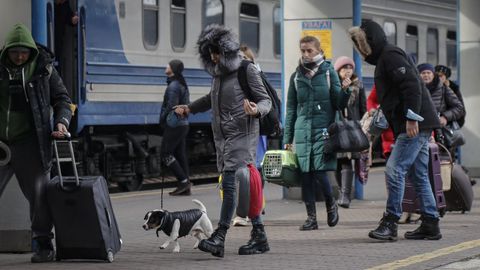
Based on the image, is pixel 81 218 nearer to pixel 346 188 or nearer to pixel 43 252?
pixel 43 252

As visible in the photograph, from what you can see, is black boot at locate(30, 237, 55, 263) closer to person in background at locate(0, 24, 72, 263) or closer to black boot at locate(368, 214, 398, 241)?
person in background at locate(0, 24, 72, 263)

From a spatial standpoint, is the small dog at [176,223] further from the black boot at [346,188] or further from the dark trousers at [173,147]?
the dark trousers at [173,147]

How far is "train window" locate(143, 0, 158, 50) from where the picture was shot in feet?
57.0

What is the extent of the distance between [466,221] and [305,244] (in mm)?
2309

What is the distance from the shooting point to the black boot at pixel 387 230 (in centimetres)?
978

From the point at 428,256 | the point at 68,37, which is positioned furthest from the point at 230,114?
the point at 68,37

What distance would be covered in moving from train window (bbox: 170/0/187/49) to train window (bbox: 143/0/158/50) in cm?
38

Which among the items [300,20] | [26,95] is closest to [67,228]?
[26,95]

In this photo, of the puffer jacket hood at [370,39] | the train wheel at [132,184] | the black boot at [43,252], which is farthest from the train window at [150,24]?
the black boot at [43,252]

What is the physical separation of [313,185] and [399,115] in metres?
1.38

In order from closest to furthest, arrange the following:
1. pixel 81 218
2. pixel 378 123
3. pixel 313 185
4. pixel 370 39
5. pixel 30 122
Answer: pixel 81 218
pixel 30 122
pixel 370 39
pixel 378 123
pixel 313 185

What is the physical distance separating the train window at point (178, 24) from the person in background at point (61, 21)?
229 cm

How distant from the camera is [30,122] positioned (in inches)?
347

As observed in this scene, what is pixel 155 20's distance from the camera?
17.6 m
